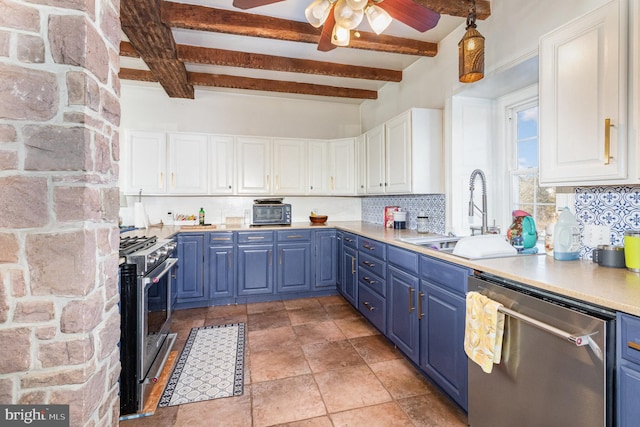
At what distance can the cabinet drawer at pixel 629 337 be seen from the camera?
1005mm

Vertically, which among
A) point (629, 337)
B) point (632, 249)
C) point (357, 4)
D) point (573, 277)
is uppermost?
point (357, 4)

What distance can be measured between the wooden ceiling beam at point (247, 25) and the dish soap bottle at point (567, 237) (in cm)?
202

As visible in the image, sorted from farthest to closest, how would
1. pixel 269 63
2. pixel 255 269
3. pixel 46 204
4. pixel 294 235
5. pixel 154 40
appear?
1. pixel 294 235
2. pixel 255 269
3. pixel 269 63
4. pixel 154 40
5. pixel 46 204

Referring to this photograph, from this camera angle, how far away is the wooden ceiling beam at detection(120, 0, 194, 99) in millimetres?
2180

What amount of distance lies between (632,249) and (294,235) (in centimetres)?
303

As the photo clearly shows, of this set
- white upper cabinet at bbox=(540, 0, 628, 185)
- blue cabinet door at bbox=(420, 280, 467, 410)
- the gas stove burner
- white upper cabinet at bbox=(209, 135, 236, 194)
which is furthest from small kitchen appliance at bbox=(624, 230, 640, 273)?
white upper cabinet at bbox=(209, 135, 236, 194)

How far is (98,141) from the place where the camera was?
126 centimetres

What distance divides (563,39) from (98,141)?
2.25 m

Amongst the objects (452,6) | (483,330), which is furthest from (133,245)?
(452,6)

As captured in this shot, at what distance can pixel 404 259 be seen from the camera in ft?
7.83

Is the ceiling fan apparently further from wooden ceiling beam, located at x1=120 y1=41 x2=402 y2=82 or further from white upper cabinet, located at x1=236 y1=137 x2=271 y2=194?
white upper cabinet, located at x1=236 y1=137 x2=271 y2=194

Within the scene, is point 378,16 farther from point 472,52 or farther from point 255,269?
point 255,269

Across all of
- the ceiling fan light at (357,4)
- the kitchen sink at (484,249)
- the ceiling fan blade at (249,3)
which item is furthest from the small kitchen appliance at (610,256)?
the ceiling fan blade at (249,3)

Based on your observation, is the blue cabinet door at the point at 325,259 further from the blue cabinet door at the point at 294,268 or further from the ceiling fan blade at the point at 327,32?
the ceiling fan blade at the point at 327,32
